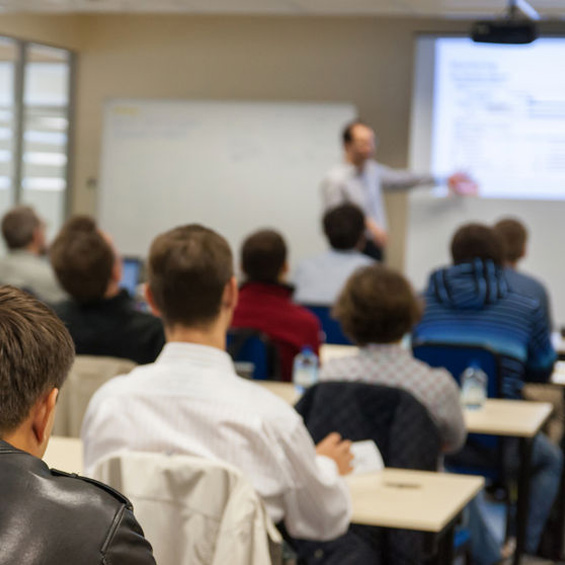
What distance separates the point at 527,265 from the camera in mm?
8484

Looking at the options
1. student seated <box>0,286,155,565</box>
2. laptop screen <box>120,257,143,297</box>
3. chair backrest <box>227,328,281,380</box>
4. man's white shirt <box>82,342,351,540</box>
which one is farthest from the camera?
laptop screen <box>120,257,143,297</box>

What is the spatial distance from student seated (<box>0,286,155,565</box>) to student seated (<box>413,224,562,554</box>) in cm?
342

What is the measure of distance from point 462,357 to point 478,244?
2.26 feet

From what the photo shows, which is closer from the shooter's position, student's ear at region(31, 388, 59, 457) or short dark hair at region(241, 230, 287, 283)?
student's ear at region(31, 388, 59, 457)

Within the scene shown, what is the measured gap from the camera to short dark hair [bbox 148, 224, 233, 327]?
242 cm

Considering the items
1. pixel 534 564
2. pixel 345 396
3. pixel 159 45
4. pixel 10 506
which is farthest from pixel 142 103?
pixel 10 506

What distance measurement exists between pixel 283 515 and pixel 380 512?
0.86 feet

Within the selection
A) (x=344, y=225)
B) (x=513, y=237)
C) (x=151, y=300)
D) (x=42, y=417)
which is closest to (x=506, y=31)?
(x=513, y=237)

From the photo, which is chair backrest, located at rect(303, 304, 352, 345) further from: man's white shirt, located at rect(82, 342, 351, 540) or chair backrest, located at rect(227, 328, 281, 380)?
man's white shirt, located at rect(82, 342, 351, 540)

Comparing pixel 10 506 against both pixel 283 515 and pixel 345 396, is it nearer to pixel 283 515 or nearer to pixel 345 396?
pixel 283 515

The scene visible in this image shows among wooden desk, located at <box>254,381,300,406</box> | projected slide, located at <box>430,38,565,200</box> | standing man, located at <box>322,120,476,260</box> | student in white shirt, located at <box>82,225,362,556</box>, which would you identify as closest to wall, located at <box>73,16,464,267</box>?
projected slide, located at <box>430,38,565,200</box>

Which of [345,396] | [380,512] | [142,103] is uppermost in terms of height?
[142,103]

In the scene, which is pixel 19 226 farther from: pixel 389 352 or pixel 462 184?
pixel 462 184

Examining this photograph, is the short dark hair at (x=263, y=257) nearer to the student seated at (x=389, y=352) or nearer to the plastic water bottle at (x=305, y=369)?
the plastic water bottle at (x=305, y=369)
